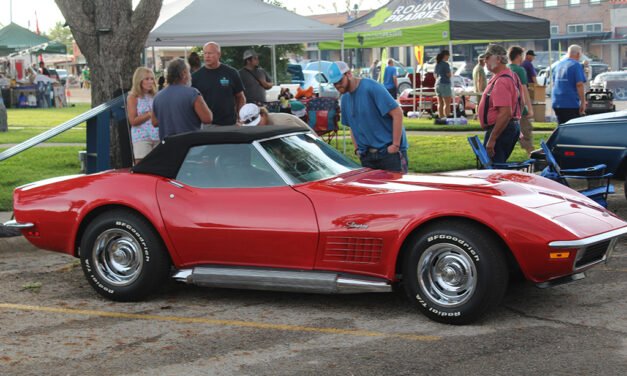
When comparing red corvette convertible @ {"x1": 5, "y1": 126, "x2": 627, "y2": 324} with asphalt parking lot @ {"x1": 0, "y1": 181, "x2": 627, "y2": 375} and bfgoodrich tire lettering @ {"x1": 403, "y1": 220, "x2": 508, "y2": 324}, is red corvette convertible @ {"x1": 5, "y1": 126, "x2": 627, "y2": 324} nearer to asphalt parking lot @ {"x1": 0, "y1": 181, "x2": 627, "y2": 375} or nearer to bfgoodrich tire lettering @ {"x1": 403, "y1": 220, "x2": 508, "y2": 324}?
bfgoodrich tire lettering @ {"x1": 403, "y1": 220, "x2": 508, "y2": 324}

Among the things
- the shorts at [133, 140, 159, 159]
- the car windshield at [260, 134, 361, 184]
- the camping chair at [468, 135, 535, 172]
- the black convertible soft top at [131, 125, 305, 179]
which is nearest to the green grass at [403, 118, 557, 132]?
the camping chair at [468, 135, 535, 172]

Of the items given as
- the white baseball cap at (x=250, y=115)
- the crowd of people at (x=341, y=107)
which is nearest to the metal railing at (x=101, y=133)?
the crowd of people at (x=341, y=107)

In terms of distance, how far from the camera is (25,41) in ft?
112

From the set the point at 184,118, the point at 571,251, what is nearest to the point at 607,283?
the point at 571,251

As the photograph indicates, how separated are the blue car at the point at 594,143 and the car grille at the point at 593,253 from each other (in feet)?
11.9

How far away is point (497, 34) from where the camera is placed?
1708 cm

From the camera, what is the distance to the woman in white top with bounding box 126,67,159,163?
8203 millimetres

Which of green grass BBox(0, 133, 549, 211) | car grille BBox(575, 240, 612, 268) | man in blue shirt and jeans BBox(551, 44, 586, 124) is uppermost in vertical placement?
man in blue shirt and jeans BBox(551, 44, 586, 124)

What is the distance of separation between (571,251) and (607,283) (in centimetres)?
139

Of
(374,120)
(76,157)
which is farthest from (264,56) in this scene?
(374,120)

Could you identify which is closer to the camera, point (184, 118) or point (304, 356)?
point (304, 356)

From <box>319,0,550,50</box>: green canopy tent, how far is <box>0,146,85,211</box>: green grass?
20.5 ft

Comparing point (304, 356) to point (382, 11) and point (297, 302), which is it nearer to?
point (297, 302)

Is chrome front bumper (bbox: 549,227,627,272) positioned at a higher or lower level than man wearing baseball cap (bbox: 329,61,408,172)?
lower
